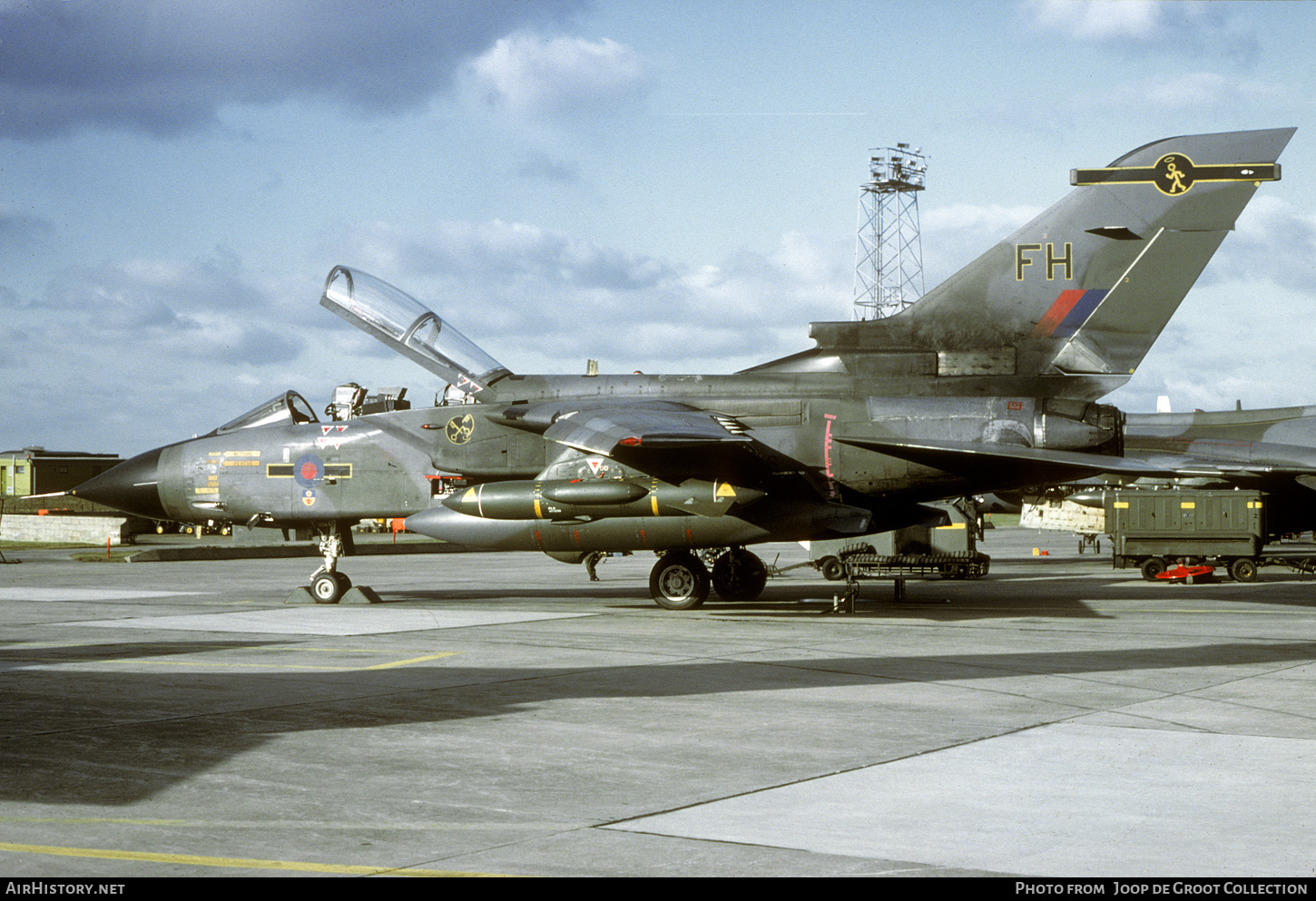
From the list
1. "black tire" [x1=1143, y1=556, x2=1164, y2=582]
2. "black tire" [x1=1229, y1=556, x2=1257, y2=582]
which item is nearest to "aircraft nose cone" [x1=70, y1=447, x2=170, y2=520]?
"black tire" [x1=1143, y1=556, x2=1164, y2=582]

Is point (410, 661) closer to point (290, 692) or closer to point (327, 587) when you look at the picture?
point (290, 692)

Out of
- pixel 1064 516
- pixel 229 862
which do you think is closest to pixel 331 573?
pixel 229 862

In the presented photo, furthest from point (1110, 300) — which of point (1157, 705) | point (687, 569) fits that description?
point (1157, 705)

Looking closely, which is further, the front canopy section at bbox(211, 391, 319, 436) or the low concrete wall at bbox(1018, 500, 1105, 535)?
the low concrete wall at bbox(1018, 500, 1105, 535)

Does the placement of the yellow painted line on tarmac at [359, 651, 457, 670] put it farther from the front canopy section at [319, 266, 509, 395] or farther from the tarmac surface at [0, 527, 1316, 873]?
the front canopy section at [319, 266, 509, 395]

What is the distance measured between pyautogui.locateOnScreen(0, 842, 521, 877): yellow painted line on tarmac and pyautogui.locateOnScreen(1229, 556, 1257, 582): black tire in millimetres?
21685

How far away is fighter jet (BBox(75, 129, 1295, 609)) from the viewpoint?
14562 mm

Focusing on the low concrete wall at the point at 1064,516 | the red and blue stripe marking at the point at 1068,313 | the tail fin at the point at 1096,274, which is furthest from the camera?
the low concrete wall at the point at 1064,516

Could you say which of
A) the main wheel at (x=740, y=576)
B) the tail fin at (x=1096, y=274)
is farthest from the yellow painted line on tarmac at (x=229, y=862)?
the main wheel at (x=740, y=576)

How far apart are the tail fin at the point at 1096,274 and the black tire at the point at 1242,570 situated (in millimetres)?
9612

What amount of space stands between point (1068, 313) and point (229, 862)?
13134 millimetres

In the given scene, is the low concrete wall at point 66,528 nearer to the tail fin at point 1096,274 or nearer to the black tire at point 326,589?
the black tire at point 326,589

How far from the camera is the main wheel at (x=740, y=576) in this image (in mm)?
17422

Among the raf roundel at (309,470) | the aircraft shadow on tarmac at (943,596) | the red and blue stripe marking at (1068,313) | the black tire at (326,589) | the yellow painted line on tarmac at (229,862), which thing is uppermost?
the red and blue stripe marking at (1068,313)
